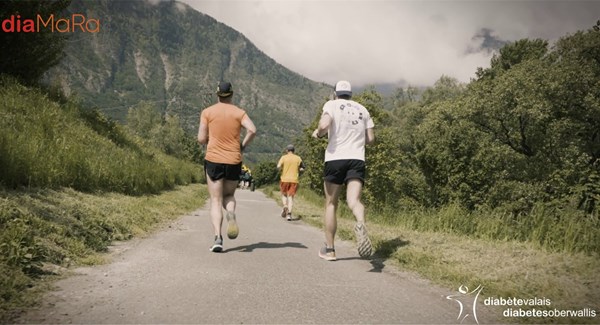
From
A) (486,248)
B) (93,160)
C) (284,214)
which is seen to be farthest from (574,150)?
(93,160)

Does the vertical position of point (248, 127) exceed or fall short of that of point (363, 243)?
it exceeds it

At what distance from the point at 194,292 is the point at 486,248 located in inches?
161

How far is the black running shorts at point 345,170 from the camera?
216 inches

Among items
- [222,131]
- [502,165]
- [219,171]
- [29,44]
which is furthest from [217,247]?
[502,165]

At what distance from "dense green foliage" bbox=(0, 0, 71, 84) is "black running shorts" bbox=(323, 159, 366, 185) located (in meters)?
10.8

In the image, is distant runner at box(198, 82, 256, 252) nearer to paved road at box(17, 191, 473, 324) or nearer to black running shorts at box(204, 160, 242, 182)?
black running shorts at box(204, 160, 242, 182)

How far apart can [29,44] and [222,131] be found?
32.4 ft

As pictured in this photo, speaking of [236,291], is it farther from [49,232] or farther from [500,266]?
[500,266]

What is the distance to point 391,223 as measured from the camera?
9367 millimetres

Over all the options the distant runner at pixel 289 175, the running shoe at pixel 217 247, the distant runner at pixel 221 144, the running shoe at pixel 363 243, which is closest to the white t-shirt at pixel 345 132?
the running shoe at pixel 363 243

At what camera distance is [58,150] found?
8.69 metres

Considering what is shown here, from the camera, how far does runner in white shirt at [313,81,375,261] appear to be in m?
5.50

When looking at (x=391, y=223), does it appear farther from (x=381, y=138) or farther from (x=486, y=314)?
(x=381, y=138)

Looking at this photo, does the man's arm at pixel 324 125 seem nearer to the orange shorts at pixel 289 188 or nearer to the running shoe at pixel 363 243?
the running shoe at pixel 363 243
